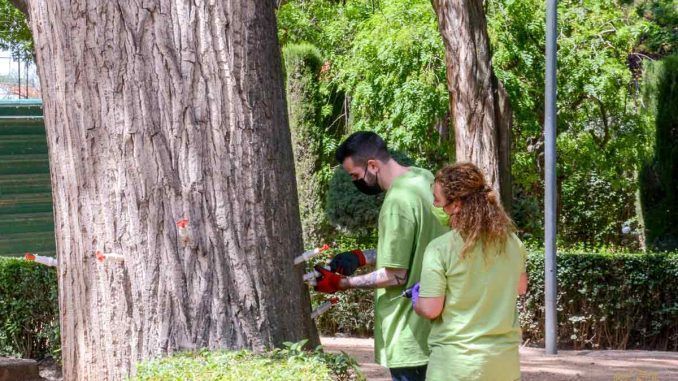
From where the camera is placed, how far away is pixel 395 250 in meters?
4.46

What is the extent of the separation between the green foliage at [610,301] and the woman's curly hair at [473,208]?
8.04 meters

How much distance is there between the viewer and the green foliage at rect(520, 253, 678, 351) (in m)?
11.8

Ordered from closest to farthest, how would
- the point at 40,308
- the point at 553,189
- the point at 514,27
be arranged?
the point at 40,308, the point at 553,189, the point at 514,27

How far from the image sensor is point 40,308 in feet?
31.0

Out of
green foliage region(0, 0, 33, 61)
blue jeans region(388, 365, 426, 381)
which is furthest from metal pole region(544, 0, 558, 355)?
green foliage region(0, 0, 33, 61)

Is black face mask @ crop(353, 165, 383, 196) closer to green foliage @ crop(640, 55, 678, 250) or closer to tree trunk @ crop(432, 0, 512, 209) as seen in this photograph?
tree trunk @ crop(432, 0, 512, 209)

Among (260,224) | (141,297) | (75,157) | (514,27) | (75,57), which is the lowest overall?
(141,297)

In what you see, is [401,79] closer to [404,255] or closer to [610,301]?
[610,301]

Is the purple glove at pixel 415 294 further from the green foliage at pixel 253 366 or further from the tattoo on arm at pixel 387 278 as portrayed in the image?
the green foliage at pixel 253 366

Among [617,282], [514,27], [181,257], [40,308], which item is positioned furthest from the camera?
[514,27]

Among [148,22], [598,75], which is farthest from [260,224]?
[598,75]

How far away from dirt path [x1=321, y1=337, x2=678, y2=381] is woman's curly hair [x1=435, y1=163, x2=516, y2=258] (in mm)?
4573

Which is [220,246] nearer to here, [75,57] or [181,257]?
[181,257]

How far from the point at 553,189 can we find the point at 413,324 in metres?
6.63
